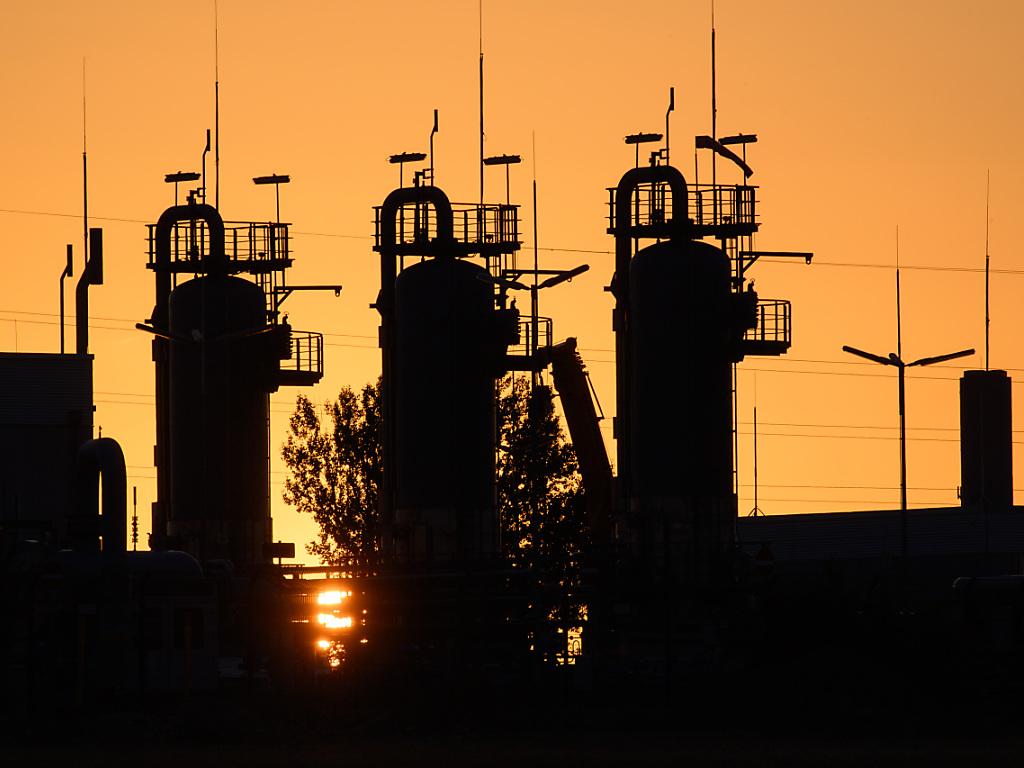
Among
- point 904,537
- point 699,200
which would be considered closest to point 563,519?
point 904,537

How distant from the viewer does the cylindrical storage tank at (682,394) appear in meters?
59.8

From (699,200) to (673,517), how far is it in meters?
8.15

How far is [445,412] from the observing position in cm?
6406

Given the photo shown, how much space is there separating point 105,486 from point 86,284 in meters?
30.7

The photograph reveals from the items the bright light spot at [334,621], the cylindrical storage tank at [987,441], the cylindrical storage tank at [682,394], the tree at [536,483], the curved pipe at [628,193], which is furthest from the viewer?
the cylindrical storage tank at [987,441]

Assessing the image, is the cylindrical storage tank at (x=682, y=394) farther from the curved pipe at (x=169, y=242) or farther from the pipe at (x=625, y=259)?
the curved pipe at (x=169, y=242)

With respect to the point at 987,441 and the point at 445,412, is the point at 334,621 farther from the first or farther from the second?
the point at 987,441

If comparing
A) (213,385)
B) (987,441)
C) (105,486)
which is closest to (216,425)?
(213,385)

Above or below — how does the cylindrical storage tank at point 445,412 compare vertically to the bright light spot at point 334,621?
above

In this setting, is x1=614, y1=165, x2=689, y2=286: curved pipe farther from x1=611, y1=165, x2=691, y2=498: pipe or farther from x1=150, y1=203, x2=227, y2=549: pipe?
x1=150, y1=203, x2=227, y2=549: pipe

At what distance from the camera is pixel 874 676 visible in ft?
148

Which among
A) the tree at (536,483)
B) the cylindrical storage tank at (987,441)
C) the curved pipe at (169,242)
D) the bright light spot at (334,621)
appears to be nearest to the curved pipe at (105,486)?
the bright light spot at (334,621)

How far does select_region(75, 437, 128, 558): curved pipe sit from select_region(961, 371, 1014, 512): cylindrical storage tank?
57027mm

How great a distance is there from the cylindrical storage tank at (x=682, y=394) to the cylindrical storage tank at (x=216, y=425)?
46.3 feet
